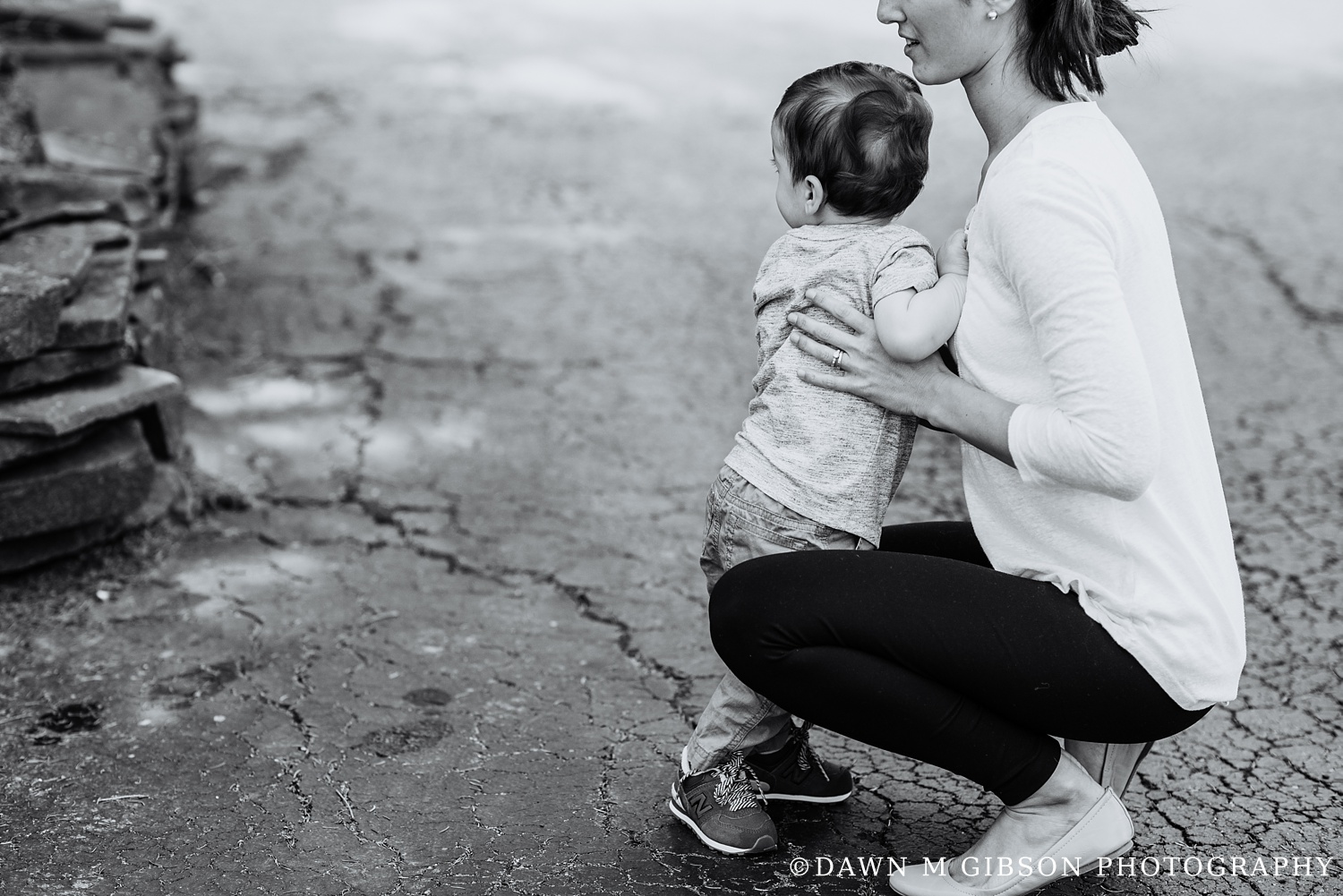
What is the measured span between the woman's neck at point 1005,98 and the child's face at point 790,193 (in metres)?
0.27

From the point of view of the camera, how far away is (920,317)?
2051mm

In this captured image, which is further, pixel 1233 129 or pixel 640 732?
pixel 1233 129

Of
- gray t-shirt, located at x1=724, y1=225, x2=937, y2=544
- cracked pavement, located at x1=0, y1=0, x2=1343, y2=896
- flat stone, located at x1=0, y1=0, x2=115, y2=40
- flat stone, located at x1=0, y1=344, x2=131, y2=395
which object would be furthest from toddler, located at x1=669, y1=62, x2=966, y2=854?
flat stone, located at x1=0, y1=0, x2=115, y2=40

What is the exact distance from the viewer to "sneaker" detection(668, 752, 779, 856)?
7.59 feet

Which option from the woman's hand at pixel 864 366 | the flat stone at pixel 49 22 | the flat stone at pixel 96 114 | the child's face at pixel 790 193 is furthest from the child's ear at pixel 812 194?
the flat stone at pixel 49 22

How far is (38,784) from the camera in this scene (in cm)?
246

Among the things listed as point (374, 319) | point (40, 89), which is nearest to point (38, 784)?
point (374, 319)

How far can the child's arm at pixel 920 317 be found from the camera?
2055 millimetres

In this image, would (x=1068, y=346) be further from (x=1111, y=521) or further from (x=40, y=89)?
(x=40, y=89)

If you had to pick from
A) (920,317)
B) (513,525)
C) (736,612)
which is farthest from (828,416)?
(513,525)

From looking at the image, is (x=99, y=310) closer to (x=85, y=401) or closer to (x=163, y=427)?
(x=85, y=401)

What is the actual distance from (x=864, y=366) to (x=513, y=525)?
65.3 inches

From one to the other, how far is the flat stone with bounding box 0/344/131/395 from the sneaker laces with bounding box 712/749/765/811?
187 cm

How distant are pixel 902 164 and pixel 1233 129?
5.39 metres
